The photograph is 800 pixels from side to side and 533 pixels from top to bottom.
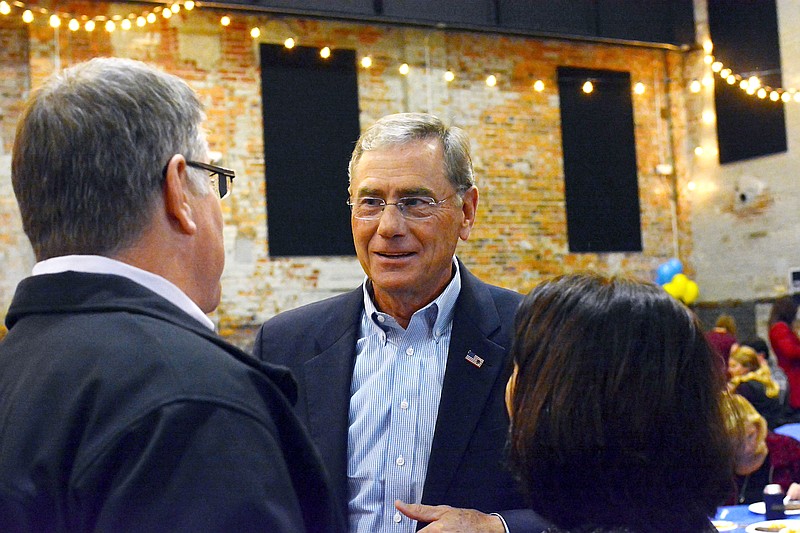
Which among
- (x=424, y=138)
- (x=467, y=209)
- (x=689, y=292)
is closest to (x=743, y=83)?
(x=689, y=292)

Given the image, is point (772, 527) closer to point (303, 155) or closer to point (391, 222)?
point (391, 222)

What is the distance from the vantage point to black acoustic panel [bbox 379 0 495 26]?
10.7 meters

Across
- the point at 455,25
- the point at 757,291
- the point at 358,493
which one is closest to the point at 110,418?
the point at 358,493

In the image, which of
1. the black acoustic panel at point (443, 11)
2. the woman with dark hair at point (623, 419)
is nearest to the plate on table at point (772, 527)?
the woman with dark hair at point (623, 419)

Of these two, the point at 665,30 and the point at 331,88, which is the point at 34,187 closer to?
the point at 331,88

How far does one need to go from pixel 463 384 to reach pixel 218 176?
3.24ft

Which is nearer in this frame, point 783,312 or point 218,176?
point 218,176

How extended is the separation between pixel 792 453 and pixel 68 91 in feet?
14.4

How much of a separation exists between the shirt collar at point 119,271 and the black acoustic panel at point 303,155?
8.97 metres

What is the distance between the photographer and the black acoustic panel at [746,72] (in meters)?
11.6

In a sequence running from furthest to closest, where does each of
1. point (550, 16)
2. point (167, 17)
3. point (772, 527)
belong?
point (550, 16) < point (167, 17) < point (772, 527)

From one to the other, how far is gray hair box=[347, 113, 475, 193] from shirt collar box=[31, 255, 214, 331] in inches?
49.6

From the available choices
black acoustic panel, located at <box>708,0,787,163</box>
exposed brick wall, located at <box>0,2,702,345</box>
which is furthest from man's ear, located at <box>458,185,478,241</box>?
black acoustic panel, located at <box>708,0,787,163</box>

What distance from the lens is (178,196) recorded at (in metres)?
1.27
